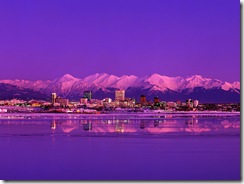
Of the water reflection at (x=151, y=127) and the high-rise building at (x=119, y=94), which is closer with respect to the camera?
the high-rise building at (x=119, y=94)

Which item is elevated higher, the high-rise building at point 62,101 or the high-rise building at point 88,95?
the high-rise building at point 88,95

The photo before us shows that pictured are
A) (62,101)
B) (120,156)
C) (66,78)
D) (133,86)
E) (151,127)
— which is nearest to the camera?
(120,156)

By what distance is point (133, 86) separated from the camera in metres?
10.8

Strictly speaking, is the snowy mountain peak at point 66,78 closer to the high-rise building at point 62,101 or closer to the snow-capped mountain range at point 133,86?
the snow-capped mountain range at point 133,86

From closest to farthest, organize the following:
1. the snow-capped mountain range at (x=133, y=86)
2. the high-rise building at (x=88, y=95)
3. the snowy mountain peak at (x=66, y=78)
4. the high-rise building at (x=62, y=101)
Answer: the snow-capped mountain range at (x=133, y=86) < the snowy mountain peak at (x=66, y=78) < the high-rise building at (x=88, y=95) < the high-rise building at (x=62, y=101)

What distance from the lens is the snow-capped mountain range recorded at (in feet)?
33.2

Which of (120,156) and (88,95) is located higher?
(88,95)

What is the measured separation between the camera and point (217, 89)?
33.8ft

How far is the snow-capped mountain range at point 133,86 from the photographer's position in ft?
33.2

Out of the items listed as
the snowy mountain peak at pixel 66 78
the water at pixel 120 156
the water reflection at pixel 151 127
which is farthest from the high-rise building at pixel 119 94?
the snowy mountain peak at pixel 66 78


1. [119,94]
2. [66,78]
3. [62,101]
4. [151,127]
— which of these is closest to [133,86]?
[119,94]

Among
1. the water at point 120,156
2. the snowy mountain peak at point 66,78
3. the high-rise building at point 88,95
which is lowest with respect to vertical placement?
the water at point 120,156

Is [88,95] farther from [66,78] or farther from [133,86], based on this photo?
[133,86]

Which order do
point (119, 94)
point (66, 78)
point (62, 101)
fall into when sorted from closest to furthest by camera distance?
point (66, 78), point (119, 94), point (62, 101)
